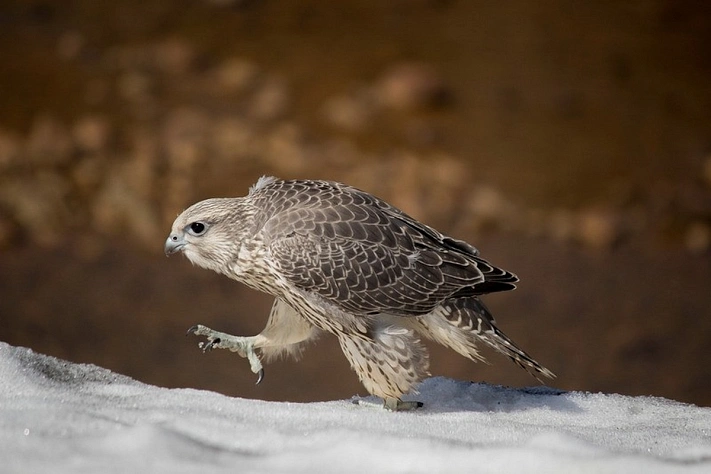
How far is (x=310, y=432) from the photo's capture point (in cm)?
185

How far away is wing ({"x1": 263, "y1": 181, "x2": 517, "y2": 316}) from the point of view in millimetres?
2131

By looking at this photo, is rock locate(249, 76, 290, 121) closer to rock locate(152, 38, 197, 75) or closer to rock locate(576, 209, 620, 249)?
rock locate(152, 38, 197, 75)

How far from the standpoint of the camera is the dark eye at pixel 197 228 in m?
2.24

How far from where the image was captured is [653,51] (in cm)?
493

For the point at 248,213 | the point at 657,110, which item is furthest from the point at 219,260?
the point at 657,110

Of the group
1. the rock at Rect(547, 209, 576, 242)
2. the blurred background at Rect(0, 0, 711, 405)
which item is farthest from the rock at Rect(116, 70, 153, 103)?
the rock at Rect(547, 209, 576, 242)

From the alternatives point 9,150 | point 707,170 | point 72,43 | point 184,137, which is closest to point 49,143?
point 9,150

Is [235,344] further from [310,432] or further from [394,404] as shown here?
[310,432]

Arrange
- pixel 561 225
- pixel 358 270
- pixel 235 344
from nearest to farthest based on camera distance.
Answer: pixel 358 270
pixel 235 344
pixel 561 225

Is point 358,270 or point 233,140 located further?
point 233,140

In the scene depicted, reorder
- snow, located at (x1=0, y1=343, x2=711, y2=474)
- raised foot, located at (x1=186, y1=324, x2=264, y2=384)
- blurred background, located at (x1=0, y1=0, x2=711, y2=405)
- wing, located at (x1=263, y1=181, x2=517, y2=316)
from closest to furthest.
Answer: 1. snow, located at (x1=0, y1=343, x2=711, y2=474)
2. wing, located at (x1=263, y1=181, x2=517, y2=316)
3. raised foot, located at (x1=186, y1=324, x2=264, y2=384)
4. blurred background, located at (x1=0, y1=0, x2=711, y2=405)

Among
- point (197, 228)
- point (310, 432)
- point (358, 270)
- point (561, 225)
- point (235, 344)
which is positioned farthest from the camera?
point (561, 225)

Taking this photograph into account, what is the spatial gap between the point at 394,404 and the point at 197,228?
2.26ft

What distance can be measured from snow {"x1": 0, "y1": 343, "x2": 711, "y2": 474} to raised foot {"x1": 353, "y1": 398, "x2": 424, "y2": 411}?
33 millimetres
